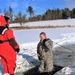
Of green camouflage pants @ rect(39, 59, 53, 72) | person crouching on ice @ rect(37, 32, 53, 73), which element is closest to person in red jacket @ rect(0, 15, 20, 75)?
person crouching on ice @ rect(37, 32, 53, 73)

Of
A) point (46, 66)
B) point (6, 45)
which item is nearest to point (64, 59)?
point (46, 66)

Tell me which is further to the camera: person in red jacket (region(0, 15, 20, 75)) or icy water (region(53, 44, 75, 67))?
icy water (region(53, 44, 75, 67))

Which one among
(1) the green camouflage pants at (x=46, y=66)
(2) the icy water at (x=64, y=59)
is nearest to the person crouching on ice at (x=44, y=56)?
(1) the green camouflage pants at (x=46, y=66)

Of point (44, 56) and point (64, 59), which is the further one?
point (64, 59)

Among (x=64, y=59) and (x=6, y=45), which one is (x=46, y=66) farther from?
(x=64, y=59)

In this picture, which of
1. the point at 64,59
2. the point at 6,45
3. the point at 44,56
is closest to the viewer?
the point at 6,45

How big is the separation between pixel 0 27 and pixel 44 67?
7.23 ft

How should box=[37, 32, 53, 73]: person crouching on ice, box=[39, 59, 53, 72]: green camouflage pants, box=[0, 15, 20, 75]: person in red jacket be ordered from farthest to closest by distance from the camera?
box=[39, 59, 53, 72]: green camouflage pants
box=[37, 32, 53, 73]: person crouching on ice
box=[0, 15, 20, 75]: person in red jacket

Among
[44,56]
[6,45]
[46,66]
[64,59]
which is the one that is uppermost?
[6,45]

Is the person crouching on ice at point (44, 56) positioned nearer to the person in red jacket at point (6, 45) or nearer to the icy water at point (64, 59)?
the icy water at point (64, 59)

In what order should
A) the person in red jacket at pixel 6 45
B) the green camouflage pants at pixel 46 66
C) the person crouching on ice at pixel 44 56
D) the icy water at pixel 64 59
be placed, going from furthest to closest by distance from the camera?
the icy water at pixel 64 59, the green camouflage pants at pixel 46 66, the person crouching on ice at pixel 44 56, the person in red jacket at pixel 6 45

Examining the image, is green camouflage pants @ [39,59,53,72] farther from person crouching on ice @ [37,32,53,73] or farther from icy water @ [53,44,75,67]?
icy water @ [53,44,75,67]

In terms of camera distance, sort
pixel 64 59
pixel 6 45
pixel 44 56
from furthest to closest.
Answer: pixel 64 59 → pixel 44 56 → pixel 6 45

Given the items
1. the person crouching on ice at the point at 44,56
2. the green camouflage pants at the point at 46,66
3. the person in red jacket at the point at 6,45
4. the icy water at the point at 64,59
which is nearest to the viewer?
the person in red jacket at the point at 6,45
